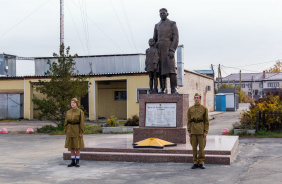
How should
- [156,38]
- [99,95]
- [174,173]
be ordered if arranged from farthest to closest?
1. [99,95]
2. [156,38]
3. [174,173]

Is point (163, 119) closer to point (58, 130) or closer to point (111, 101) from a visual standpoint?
point (58, 130)

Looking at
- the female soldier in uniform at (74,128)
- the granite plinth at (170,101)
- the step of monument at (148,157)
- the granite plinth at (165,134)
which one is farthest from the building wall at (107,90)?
the female soldier in uniform at (74,128)

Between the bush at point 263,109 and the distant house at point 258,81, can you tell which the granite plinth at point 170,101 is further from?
the distant house at point 258,81

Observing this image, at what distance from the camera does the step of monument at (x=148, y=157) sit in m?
9.27

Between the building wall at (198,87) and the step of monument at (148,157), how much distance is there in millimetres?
18715

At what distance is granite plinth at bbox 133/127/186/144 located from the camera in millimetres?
11211

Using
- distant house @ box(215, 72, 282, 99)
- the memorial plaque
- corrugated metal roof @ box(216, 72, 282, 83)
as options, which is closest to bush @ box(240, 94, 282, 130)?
the memorial plaque

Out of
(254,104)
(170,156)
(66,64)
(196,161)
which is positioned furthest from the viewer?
(66,64)

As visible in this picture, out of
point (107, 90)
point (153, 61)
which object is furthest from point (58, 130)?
point (107, 90)

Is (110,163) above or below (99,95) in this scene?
below

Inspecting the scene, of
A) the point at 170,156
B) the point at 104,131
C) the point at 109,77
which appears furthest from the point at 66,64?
the point at 170,156

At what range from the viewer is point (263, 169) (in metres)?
8.53

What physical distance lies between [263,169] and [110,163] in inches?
151

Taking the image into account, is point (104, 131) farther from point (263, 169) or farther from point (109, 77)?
point (263, 169)
